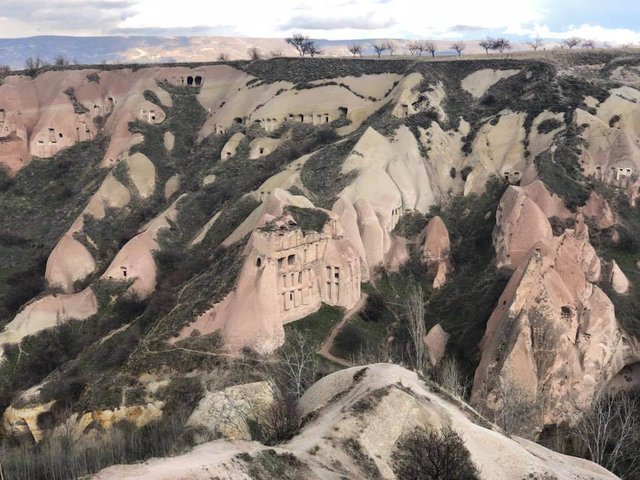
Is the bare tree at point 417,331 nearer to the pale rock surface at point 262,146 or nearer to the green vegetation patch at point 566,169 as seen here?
the green vegetation patch at point 566,169

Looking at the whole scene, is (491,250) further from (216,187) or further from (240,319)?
(216,187)

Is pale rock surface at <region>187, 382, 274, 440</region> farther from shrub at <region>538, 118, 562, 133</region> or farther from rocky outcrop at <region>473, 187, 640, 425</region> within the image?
shrub at <region>538, 118, 562, 133</region>

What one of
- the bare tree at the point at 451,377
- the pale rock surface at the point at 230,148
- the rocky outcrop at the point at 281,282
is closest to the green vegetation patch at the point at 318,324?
the rocky outcrop at the point at 281,282

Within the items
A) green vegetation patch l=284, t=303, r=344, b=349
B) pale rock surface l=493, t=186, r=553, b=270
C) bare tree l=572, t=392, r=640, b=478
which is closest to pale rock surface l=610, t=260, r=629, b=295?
pale rock surface l=493, t=186, r=553, b=270

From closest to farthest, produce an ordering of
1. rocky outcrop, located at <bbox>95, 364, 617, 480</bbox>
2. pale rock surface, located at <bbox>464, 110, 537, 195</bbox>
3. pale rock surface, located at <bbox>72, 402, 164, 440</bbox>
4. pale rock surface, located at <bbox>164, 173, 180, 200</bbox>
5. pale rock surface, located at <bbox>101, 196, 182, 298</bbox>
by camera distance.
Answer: rocky outcrop, located at <bbox>95, 364, 617, 480</bbox>, pale rock surface, located at <bbox>72, 402, 164, 440</bbox>, pale rock surface, located at <bbox>101, 196, 182, 298</bbox>, pale rock surface, located at <bbox>464, 110, 537, 195</bbox>, pale rock surface, located at <bbox>164, 173, 180, 200</bbox>

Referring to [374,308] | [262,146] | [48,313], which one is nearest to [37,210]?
[48,313]

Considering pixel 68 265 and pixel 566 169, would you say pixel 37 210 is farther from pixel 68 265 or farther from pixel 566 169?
pixel 566 169
